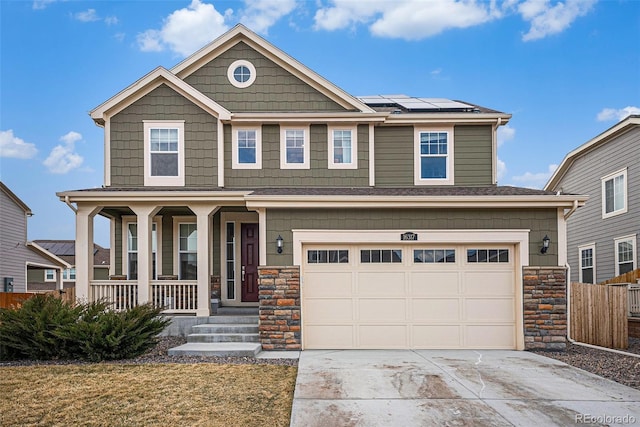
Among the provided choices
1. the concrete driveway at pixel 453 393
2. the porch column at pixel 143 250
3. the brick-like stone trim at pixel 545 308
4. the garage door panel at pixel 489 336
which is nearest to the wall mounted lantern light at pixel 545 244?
the brick-like stone trim at pixel 545 308

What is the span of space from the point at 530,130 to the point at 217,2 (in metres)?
12.8

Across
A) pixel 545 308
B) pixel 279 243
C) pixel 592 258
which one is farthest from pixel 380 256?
pixel 592 258

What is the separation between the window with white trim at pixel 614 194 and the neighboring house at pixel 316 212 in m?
5.78

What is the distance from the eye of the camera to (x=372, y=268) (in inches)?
398

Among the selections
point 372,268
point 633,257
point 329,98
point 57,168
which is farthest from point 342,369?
point 57,168

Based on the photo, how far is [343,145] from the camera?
41.5 feet

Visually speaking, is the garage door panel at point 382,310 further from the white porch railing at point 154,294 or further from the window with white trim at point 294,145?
the window with white trim at point 294,145

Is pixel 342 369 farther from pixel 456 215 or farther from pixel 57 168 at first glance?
pixel 57 168

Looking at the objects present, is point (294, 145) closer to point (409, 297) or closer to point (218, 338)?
point (409, 297)

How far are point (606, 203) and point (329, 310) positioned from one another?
11.6 metres

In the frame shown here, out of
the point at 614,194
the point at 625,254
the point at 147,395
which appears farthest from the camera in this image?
the point at 614,194

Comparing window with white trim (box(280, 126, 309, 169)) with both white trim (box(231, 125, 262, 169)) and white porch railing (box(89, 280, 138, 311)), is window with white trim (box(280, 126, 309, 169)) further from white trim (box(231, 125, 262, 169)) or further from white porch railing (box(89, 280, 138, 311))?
white porch railing (box(89, 280, 138, 311))
